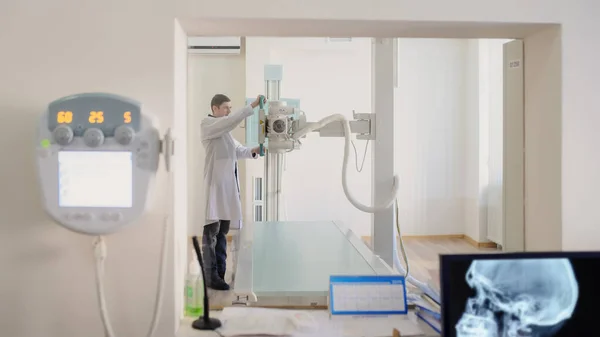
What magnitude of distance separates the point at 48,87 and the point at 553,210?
137 cm

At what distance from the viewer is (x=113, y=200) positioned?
1.14 m

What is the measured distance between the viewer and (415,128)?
5.08 m

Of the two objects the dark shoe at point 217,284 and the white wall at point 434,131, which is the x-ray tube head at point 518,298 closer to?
the dark shoe at point 217,284

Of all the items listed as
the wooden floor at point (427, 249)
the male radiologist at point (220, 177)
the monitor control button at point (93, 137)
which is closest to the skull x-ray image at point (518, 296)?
the monitor control button at point (93, 137)

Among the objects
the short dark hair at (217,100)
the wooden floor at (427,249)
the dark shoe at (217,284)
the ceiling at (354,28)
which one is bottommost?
the wooden floor at (427,249)

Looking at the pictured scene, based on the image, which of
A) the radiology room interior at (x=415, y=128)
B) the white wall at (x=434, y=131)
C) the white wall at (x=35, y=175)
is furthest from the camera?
the white wall at (x=434, y=131)

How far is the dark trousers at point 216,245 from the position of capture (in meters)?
2.07

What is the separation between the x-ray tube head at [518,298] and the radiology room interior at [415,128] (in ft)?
8.90

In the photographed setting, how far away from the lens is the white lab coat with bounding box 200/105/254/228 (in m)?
2.39

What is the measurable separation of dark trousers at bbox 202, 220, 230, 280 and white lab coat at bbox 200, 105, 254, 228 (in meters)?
0.03

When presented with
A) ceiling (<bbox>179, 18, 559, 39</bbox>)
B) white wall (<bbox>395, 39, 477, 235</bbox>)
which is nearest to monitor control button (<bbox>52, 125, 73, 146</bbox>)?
ceiling (<bbox>179, 18, 559, 39</bbox>)

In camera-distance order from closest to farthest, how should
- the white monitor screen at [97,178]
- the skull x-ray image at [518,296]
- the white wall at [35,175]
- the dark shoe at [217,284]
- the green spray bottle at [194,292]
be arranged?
the skull x-ray image at [518,296]
the white monitor screen at [97,178]
the white wall at [35,175]
the green spray bottle at [194,292]
the dark shoe at [217,284]

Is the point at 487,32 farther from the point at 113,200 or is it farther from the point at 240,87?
the point at 240,87

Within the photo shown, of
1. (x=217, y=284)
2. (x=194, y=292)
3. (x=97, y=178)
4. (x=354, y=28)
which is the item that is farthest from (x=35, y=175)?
(x=354, y=28)
